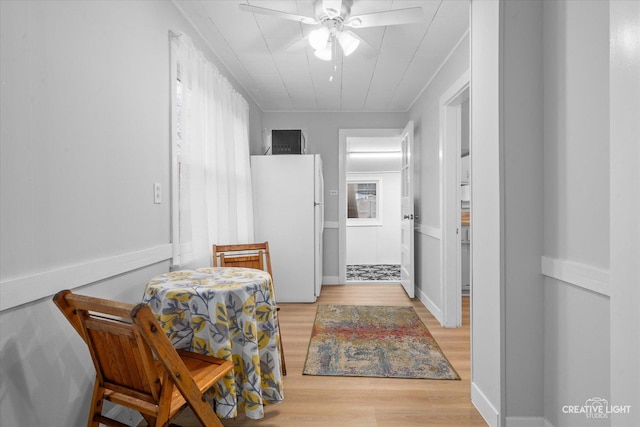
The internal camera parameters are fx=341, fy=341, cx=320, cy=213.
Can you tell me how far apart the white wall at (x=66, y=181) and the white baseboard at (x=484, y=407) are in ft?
6.07

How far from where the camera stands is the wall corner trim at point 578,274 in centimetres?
124

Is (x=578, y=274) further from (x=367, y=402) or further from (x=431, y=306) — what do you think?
(x=431, y=306)

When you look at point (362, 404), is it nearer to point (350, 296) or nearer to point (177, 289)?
point (177, 289)

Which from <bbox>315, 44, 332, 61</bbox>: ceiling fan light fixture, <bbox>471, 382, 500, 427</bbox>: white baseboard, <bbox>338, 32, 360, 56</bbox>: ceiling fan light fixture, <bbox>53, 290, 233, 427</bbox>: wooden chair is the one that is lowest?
<bbox>471, 382, 500, 427</bbox>: white baseboard

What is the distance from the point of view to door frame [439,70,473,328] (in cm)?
316

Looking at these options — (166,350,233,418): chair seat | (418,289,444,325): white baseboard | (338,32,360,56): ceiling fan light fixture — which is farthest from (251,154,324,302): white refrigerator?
(166,350,233,418): chair seat

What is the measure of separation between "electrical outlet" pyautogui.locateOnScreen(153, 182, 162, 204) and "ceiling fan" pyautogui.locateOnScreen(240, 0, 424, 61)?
3.76 ft

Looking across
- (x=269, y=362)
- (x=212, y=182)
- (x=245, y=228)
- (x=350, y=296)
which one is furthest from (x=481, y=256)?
(x=350, y=296)

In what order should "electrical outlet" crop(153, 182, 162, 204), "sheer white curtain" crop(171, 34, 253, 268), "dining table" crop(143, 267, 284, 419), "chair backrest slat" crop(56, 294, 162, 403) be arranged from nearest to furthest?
1. "chair backrest slat" crop(56, 294, 162, 403)
2. "dining table" crop(143, 267, 284, 419)
3. "electrical outlet" crop(153, 182, 162, 204)
4. "sheer white curtain" crop(171, 34, 253, 268)

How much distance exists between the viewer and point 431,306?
3.57 m

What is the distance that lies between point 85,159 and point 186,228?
0.90m

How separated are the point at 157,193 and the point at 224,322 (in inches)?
36.7

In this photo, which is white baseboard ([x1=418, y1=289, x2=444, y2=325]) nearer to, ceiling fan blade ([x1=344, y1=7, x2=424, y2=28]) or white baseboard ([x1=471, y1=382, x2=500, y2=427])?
white baseboard ([x1=471, y1=382, x2=500, y2=427])

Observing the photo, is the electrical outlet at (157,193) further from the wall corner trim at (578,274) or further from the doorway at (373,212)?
the doorway at (373,212)
